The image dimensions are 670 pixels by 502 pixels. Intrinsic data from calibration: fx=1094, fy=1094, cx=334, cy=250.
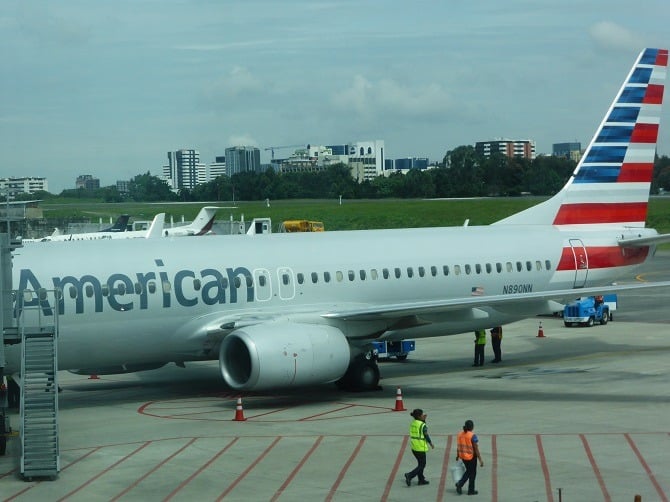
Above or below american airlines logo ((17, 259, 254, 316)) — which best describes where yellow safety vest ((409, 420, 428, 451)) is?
below

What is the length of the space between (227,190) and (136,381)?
90.4 m

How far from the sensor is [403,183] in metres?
140

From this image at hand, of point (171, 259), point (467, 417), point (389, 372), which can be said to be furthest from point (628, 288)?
point (171, 259)

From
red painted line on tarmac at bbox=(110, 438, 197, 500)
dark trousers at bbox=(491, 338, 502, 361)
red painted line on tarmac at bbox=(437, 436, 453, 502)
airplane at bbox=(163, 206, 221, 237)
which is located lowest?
red painted line on tarmac at bbox=(437, 436, 453, 502)

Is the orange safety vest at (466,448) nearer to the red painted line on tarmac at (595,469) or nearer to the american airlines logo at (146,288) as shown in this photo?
the red painted line on tarmac at (595,469)

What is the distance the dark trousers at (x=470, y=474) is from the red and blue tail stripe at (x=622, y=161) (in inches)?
843

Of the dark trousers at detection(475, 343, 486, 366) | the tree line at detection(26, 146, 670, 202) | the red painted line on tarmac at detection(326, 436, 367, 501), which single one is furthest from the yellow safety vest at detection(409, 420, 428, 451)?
the tree line at detection(26, 146, 670, 202)

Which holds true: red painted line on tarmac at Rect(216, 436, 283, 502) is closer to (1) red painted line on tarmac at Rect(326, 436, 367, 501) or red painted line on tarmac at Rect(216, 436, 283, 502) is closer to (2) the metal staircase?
(1) red painted line on tarmac at Rect(326, 436, 367, 501)

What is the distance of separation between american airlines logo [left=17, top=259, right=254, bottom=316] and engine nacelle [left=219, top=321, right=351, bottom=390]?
1.72m

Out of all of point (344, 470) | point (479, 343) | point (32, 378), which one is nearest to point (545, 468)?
point (344, 470)

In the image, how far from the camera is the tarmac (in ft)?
65.5

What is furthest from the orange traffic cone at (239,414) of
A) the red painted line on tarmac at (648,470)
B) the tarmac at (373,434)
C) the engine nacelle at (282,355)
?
the red painted line on tarmac at (648,470)

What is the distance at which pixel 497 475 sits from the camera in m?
20.5

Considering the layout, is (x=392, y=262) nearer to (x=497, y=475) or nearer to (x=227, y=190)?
(x=497, y=475)
